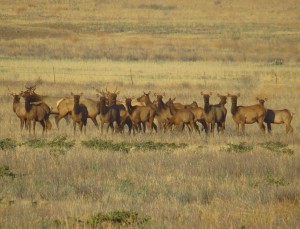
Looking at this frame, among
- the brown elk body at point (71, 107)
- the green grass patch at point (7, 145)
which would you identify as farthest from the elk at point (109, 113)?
the green grass patch at point (7, 145)

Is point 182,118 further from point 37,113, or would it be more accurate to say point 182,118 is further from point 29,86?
point 29,86

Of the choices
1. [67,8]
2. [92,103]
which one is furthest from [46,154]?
[67,8]

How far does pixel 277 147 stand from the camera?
67.3 feet

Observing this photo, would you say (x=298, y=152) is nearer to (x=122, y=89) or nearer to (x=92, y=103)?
(x=92, y=103)

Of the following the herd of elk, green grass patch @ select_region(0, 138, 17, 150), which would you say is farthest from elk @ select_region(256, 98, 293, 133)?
green grass patch @ select_region(0, 138, 17, 150)

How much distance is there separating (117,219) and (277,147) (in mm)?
9993

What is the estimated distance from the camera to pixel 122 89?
37438mm

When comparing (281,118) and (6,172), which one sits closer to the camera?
(6,172)

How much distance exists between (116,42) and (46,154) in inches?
1926

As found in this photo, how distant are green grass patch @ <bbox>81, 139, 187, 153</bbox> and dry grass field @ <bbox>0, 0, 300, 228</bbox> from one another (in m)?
0.05

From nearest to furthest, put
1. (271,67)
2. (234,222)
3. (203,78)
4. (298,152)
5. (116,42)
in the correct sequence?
1. (234,222)
2. (298,152)
3. (203,78)
4. (271,67)
5. (116,42)

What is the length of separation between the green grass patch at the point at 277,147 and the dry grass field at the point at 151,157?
5 centimetres

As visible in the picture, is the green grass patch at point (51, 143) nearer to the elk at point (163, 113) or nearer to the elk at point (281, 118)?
the elk at point (163, 113)

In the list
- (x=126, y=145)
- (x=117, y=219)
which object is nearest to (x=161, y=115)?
(x=126, y=145)
